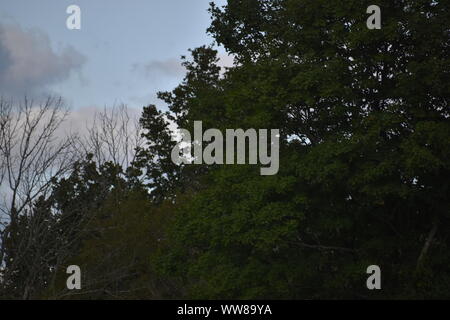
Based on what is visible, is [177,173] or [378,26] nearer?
[378,26]

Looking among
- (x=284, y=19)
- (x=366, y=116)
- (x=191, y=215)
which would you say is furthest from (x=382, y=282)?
(x=284, y=19)

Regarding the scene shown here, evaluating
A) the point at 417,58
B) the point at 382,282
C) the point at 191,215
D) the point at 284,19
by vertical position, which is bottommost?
the point at 382,282

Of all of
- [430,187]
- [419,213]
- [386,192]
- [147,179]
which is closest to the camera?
[386,192]

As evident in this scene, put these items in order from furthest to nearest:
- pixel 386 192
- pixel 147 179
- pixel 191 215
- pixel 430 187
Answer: pixel 147 179, pixel 191 215, pixel 430 187, pixel 386 192

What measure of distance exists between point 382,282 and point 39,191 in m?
10.2

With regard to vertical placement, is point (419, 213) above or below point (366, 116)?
below

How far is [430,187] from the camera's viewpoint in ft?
66.0

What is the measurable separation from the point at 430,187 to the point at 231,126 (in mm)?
6967

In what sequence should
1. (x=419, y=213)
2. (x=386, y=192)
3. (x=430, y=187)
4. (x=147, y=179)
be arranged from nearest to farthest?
(x=386, y=192) < (x=430, y=187) < (x=419, y=213) < (x=147, y=179)

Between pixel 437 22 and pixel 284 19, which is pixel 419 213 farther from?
pixel 284 19

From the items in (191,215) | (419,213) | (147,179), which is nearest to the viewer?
(419,213)

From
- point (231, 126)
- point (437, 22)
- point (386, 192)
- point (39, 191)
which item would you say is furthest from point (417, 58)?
point (39, 191)

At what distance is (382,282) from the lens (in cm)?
2062

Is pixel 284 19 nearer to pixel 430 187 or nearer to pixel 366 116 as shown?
pixel 366 116
